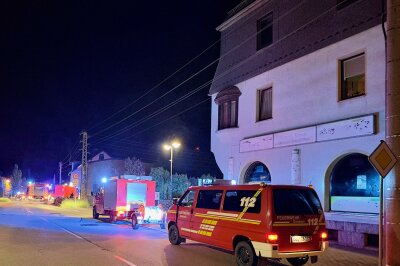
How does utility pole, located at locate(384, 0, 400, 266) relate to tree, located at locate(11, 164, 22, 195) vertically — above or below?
above

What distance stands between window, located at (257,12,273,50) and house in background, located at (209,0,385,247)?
0.05 meters

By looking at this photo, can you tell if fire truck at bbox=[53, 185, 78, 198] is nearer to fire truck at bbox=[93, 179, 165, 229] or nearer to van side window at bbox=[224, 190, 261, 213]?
fire truck at bbox=[93, 179, 165, 229]

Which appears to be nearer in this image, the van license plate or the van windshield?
the van license plate

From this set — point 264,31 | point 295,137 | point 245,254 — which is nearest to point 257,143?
point 295,137

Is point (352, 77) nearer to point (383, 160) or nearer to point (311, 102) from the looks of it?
point (311, 102)

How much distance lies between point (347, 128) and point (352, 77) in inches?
78.6

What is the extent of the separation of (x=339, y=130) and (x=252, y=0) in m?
8.86

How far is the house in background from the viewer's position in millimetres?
15148

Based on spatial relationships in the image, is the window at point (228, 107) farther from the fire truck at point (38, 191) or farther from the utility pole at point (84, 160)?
the fire truck at point (38, 191)

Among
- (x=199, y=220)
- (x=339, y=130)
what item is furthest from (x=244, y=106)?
(x=199, y=220)

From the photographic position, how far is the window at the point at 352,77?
15.8 metres

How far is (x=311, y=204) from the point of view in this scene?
1087 cm

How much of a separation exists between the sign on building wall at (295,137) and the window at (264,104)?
62.0 inches

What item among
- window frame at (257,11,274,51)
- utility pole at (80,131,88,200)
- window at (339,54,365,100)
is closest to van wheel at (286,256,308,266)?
window at (339,54,365,100)
